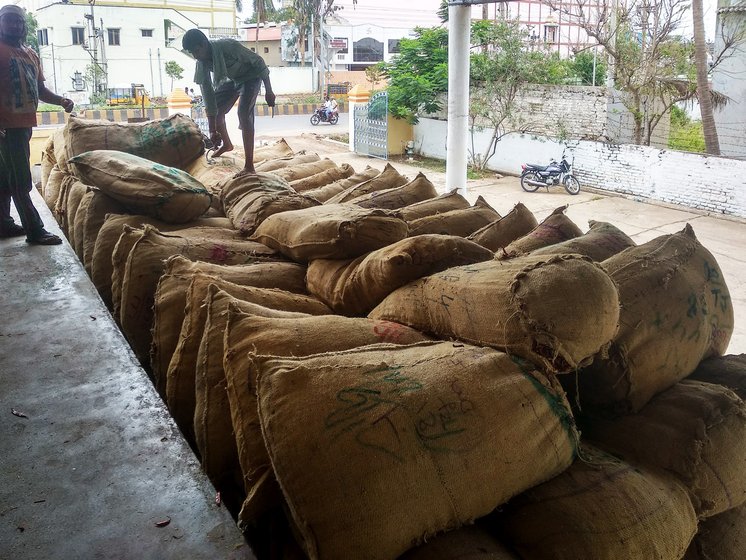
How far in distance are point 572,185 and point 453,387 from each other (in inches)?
351

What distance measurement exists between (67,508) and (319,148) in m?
13.0

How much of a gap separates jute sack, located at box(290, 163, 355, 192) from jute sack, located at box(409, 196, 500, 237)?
4.43 feet

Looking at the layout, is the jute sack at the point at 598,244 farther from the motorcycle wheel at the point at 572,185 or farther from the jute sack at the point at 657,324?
the motorcycle wheel at the point at 572,185

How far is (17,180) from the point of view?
3.42 m

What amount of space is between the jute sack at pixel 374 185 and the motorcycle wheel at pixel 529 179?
6.63m

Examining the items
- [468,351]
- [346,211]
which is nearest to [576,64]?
[346,211]

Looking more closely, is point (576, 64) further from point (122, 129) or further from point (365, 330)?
point (365, 330)

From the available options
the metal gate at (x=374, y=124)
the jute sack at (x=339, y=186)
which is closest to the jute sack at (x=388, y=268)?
the jute sack at (x=339, y=186)

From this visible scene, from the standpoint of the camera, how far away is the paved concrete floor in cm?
121

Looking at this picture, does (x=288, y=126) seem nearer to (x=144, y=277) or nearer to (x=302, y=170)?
(x=302, y=170)

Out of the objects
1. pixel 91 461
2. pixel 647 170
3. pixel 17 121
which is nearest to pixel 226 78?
pixel 17 121

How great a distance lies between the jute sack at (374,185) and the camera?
3.39 m

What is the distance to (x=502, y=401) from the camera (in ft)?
4.51

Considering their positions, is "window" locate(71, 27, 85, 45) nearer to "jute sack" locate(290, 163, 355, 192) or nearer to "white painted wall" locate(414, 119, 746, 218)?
"white painted wall" locate(414, 119, 746, 218)
